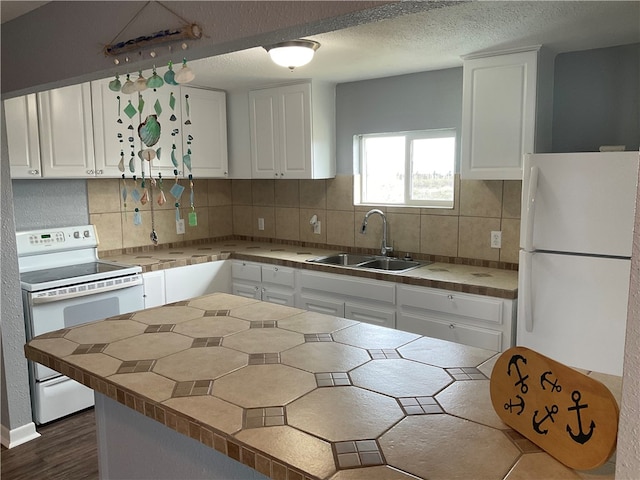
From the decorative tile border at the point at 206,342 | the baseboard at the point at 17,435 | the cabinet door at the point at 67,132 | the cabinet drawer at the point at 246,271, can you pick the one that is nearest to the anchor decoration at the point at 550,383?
the decorative tile border at the point at 206,342

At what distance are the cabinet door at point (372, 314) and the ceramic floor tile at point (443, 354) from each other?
1.50 meters

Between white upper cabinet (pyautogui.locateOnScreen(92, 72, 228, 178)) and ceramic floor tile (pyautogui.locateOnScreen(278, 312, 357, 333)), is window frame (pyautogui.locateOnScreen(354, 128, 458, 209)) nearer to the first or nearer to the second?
white upper cabinet (pyautogui.locateOnScreen(92, 72, 228, 178))

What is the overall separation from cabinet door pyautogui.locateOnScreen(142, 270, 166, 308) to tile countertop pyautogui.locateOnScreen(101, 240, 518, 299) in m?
0.05

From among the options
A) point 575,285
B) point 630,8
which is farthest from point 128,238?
point 630,8

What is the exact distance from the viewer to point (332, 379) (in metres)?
1.37

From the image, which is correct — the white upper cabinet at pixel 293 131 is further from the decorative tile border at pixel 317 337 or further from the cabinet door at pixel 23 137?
the decorative tile border at pixel 317 337

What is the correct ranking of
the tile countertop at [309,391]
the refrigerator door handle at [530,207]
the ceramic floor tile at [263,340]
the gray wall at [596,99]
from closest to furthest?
the tile countertop at [309,391], the ceramic floor tile at [263,340], the refrigerator door handle at [530,207], the gray wall at [596,99]

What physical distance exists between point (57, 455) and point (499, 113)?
3.10 metres

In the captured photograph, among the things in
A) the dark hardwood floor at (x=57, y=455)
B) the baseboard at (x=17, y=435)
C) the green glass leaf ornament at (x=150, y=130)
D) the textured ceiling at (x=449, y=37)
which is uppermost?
the textured ceiling at (x=449, y=37)

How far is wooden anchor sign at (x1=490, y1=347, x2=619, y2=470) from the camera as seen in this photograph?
0.90 metres

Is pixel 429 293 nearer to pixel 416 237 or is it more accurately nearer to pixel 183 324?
pixel 416 237

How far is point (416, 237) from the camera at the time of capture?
145 inches

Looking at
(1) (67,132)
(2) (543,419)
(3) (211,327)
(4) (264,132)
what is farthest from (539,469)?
(4) (264,132)

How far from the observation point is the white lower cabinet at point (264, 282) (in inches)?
146
